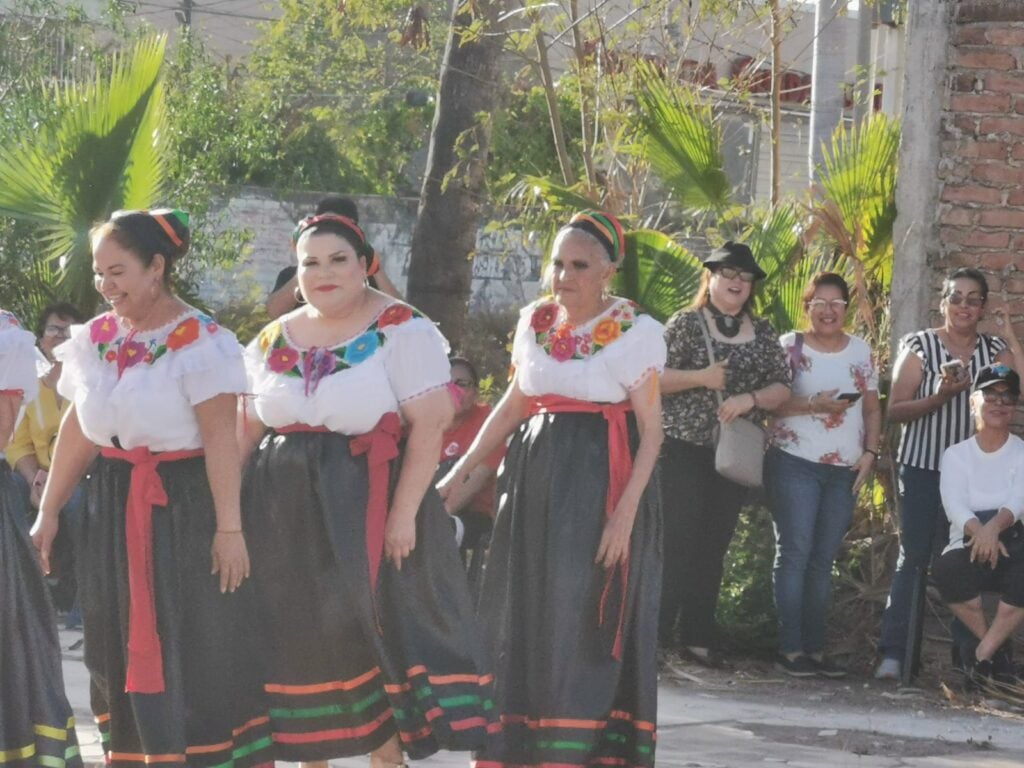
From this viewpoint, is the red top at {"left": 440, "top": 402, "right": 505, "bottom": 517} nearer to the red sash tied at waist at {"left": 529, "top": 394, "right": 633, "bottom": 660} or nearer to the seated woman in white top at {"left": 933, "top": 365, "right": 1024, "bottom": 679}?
the seated woman in white top at {"left": 933, "top": 365, "right": 1024, "bottom": 679}

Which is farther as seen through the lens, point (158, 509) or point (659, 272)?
point (659, 272)

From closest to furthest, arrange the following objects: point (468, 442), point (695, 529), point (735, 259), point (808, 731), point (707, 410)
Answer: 1. point (808, 731)
2. point (735, 259)
3. point (707, 410)
4. point (695, 529)
5. point (468, 442)

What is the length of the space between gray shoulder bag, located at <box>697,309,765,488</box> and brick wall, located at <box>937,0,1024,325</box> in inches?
62.6

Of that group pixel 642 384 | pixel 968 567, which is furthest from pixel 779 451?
pixel 642 384

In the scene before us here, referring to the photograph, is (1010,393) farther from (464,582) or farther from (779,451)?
(464,582)

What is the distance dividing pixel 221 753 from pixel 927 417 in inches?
175

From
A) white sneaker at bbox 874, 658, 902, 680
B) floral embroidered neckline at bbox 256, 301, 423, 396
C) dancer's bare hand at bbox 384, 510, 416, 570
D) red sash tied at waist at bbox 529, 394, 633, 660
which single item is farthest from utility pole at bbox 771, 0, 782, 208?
dancer's bare hand at bbox 384, 510, 416, 570

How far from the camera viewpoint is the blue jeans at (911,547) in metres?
8.89

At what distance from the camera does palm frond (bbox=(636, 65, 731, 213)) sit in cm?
998

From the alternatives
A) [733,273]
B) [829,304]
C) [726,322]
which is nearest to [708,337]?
[726,322]

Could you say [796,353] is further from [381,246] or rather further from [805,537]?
[381,246]

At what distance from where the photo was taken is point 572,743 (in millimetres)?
6160

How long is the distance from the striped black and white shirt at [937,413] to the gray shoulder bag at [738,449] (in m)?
0.81

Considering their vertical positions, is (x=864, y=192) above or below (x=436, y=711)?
above
